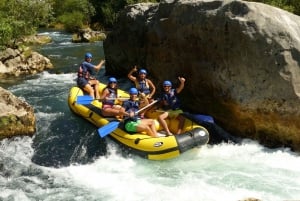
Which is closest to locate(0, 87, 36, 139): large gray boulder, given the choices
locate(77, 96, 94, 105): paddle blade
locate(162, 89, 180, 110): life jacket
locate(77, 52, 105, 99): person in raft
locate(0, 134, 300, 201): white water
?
locate(0, 134, 300, 201): white water

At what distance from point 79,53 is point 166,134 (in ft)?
50.6

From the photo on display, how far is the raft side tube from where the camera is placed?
345 inches

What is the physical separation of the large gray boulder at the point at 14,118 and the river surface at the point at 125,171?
0.20 meters

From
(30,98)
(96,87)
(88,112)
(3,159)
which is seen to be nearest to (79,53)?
(30,98)

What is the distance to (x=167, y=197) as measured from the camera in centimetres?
739

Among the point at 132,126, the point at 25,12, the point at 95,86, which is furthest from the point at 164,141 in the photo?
the point at 25,12

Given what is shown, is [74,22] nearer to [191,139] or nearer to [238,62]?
[238,62]

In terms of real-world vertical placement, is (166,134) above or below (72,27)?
above

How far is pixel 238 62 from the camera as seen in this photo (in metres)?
9.55

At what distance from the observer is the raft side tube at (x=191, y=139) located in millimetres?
8758

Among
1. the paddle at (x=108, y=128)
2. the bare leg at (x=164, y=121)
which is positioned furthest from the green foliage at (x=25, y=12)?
the bare leg at (x=164, y=121)

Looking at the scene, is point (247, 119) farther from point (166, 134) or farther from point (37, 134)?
point (37, 134)

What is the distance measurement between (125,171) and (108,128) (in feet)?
3.91

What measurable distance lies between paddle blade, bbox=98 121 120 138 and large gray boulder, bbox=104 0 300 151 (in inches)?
96.2
